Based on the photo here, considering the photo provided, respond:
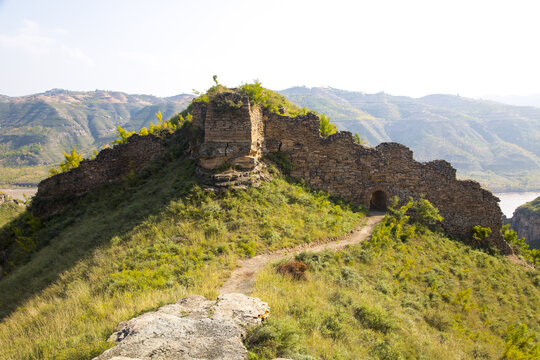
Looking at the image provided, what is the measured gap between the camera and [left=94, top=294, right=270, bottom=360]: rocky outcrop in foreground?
3.82m

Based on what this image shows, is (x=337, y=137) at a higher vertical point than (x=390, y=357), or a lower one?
higher

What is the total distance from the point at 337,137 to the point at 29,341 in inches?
521

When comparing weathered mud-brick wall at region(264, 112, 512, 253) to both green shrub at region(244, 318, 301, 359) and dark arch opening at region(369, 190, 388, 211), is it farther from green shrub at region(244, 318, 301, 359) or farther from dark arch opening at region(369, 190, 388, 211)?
green shrub at region(244, 318, 301, 359)

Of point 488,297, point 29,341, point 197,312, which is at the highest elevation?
point 197,312

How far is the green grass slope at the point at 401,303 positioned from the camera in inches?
218

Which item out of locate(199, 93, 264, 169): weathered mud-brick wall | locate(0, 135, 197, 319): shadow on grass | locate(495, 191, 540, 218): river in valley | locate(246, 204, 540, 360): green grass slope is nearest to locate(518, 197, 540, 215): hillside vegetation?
locate(495, 191, 540, 218): river in valley

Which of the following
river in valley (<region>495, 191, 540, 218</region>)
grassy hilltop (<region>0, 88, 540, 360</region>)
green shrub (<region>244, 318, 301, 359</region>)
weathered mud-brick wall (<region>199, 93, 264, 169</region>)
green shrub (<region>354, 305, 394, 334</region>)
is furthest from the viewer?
river in valley (<region>495, 191, 540, 218</region>)

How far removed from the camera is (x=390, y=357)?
5668 millimetres

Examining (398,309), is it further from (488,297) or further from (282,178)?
(282,178)

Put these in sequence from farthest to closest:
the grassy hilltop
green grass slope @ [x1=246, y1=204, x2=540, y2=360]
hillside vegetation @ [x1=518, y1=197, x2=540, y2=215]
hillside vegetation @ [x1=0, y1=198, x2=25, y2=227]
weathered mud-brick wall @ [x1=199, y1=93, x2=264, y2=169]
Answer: hillside vegetation @ [x1=518, y1=197, x2=540, y2=215]
hillside vegetation @ [x1=0, y1=198, x2=25, y2=227]
weathered mud-brick wall @ [x1=199, y1=93, x2=264, y2=169]
the grassy hilltop
green grass slope @ [x1=246, y1=204, x2=540, y2=360]

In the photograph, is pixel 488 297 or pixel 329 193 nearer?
pixel 488 297

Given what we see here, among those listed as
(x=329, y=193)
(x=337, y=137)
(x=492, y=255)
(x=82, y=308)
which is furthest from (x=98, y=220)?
(x=492, y=255)

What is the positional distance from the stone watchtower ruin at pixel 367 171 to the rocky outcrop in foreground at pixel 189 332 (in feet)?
29.4

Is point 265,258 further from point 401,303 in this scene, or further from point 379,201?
point 379,201
